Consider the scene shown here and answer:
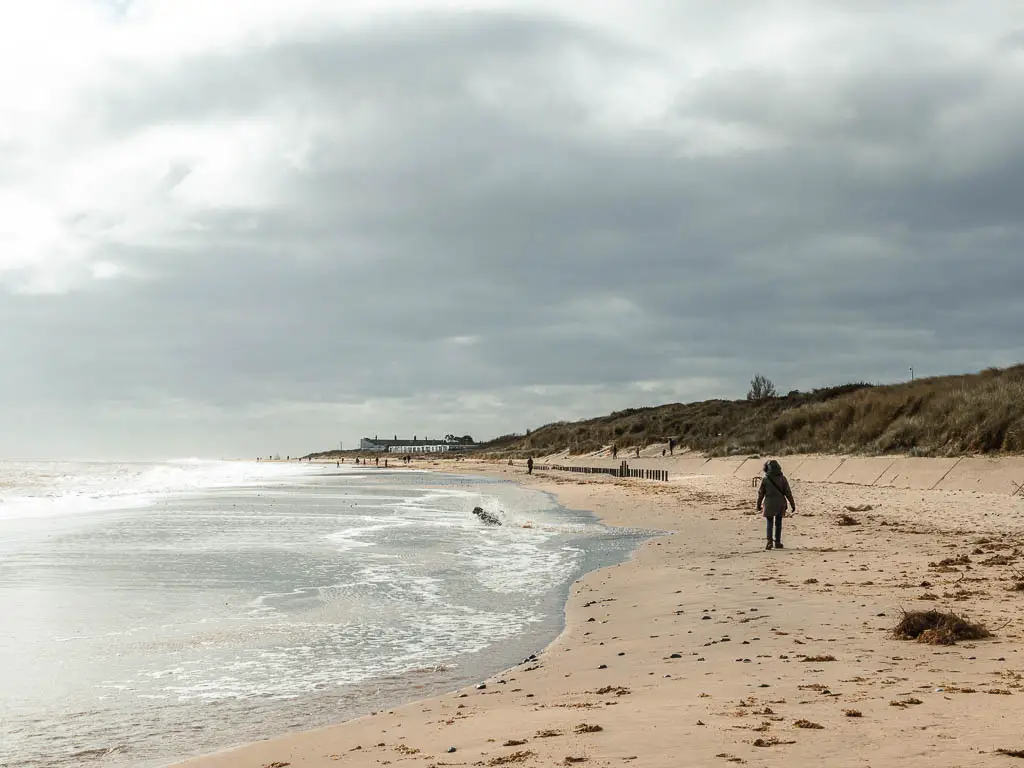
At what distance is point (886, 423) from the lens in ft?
151

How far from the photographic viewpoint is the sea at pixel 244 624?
7965 millimetres

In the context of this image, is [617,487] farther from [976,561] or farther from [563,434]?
[563,434]

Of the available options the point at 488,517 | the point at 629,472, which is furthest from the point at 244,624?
the point at 629,472

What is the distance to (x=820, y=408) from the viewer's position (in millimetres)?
58000

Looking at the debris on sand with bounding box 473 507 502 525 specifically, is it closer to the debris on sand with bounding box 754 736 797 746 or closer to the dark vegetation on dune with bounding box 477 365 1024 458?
the dark vegetation on dune with bounding box 477 365 1024 458

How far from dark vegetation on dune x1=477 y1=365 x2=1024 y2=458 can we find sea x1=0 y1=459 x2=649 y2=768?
57.9ft

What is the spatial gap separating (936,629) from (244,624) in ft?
29.6

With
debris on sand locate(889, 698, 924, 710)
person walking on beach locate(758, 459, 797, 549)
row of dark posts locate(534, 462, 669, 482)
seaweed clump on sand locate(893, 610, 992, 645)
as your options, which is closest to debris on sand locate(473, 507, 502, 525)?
person walking on beach locate(758, 459, 797, 549)

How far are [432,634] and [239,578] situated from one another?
6390 millimetres

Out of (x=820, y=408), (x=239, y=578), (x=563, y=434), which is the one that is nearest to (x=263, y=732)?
(x=239, y=578)

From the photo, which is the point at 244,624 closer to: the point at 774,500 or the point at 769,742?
the point at 769,742

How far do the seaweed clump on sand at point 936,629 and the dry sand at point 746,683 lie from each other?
0.56ft

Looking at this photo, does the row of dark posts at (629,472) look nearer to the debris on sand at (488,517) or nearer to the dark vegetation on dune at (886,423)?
the dark vegetation on dune at (886,423)

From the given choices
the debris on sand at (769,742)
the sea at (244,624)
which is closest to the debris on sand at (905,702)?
the debris on sand at (769,742)
